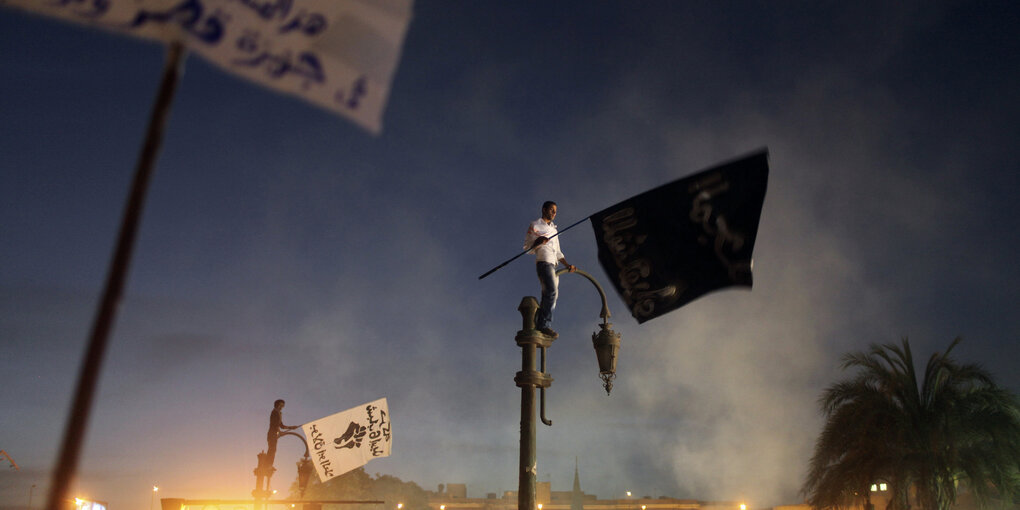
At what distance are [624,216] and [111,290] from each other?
575 cm

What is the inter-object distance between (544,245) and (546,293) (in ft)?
1.89

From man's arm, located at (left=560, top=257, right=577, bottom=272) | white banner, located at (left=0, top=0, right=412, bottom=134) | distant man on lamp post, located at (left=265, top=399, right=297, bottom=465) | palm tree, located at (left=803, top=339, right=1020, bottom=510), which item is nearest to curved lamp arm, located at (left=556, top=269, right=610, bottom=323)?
man's arm, located at (left=560, top=257, right=577, bottom=272)

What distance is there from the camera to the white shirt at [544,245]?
7.91 metres

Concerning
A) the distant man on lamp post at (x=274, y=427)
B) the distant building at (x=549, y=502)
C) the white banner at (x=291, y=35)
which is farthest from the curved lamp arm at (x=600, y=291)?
the distant building at (x=549, y=502)

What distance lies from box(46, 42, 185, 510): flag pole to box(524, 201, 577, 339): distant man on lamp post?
4.61 metres

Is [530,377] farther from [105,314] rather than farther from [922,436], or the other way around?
[922,436]

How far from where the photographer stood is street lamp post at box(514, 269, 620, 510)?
646 cm

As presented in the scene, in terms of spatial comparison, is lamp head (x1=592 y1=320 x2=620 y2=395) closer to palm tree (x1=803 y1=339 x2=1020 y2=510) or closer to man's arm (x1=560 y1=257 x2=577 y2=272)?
man's arm (x1=560 y1=257 x2=577 y2=272)

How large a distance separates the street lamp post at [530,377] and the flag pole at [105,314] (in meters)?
4.01

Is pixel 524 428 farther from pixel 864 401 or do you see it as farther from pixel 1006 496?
pixel 1006 496

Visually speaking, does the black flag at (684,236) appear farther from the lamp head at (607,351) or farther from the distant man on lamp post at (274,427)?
the distant man on lamp post at (274,427)

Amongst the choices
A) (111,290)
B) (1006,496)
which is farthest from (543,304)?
(1006,496)

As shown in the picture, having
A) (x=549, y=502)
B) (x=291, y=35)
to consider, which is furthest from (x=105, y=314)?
(x=549, y=502)

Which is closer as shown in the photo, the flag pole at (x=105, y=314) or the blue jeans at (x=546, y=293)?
the flag pole at (x=105, y=314)
